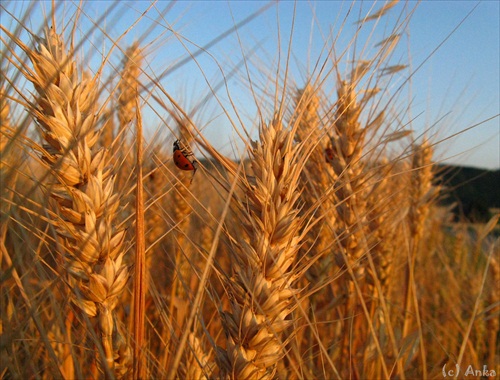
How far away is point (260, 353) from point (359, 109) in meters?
1.15

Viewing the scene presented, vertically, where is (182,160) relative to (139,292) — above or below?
above

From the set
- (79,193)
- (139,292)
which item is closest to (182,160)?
(79,193)

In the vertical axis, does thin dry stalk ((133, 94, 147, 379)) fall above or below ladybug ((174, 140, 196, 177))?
below

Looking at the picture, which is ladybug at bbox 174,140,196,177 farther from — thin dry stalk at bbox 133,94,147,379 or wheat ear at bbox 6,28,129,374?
thin dry stalk at bbox 133,94,147,379

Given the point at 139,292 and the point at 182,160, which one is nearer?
the point at 139,292

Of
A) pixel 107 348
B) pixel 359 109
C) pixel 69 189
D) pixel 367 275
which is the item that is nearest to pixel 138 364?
pixel 107 348

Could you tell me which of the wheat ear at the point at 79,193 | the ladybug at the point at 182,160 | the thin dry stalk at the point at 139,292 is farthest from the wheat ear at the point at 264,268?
the ladybug at the point at 182,160

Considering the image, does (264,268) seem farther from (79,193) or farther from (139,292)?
(79,193)

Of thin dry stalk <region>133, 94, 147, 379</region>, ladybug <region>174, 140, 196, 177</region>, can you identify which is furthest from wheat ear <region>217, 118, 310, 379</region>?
A: ladybug <region>174, 140, 196, 177</region>

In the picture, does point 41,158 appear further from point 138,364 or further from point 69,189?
point 138,364

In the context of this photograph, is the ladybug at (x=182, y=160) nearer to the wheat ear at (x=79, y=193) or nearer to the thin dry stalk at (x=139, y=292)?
the wheat ear at (x=79, y=193)

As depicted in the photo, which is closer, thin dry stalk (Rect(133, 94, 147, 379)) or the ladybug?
thin dry stalk (Rect(133, 94, 147, 379))

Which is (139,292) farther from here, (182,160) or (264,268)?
(182,160)

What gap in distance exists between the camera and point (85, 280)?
104 centimetres
